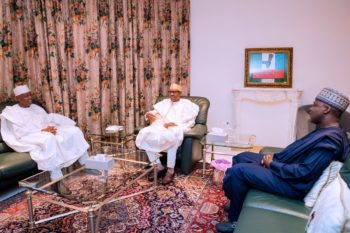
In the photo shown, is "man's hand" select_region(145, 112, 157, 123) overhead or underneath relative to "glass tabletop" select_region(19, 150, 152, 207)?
overhead

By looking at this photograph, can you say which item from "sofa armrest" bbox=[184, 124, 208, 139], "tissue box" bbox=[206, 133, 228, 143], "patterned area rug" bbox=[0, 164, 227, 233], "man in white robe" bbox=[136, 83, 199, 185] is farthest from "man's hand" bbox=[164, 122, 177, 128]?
"patterned area rug" bbox=[0, 164, 227, 233]

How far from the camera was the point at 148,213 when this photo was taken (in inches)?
94.3

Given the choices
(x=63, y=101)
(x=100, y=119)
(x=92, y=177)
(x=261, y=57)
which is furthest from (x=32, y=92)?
(x=261, y=57)

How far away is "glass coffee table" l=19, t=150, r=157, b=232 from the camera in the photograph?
6.43 ft

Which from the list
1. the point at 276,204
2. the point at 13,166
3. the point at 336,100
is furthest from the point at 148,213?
the point at 336,100

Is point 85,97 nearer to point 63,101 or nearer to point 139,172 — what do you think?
point 63,101

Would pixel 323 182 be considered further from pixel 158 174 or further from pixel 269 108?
pixel 269 108

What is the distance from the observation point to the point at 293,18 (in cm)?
398

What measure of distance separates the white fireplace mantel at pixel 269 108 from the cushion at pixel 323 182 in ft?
7.95

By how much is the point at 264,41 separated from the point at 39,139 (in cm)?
332

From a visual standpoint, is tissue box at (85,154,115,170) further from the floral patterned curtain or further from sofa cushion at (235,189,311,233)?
the floral patterned curtain

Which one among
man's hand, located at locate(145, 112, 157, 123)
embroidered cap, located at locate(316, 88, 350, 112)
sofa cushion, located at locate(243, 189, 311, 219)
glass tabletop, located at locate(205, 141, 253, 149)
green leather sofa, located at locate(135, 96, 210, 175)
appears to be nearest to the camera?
sofa cushion, located at locate(243, 189, 311, 219)

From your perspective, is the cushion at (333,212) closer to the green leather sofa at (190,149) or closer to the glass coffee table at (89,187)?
the glass coffee table at (89,187)

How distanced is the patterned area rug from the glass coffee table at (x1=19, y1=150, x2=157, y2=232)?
0.08 meters
